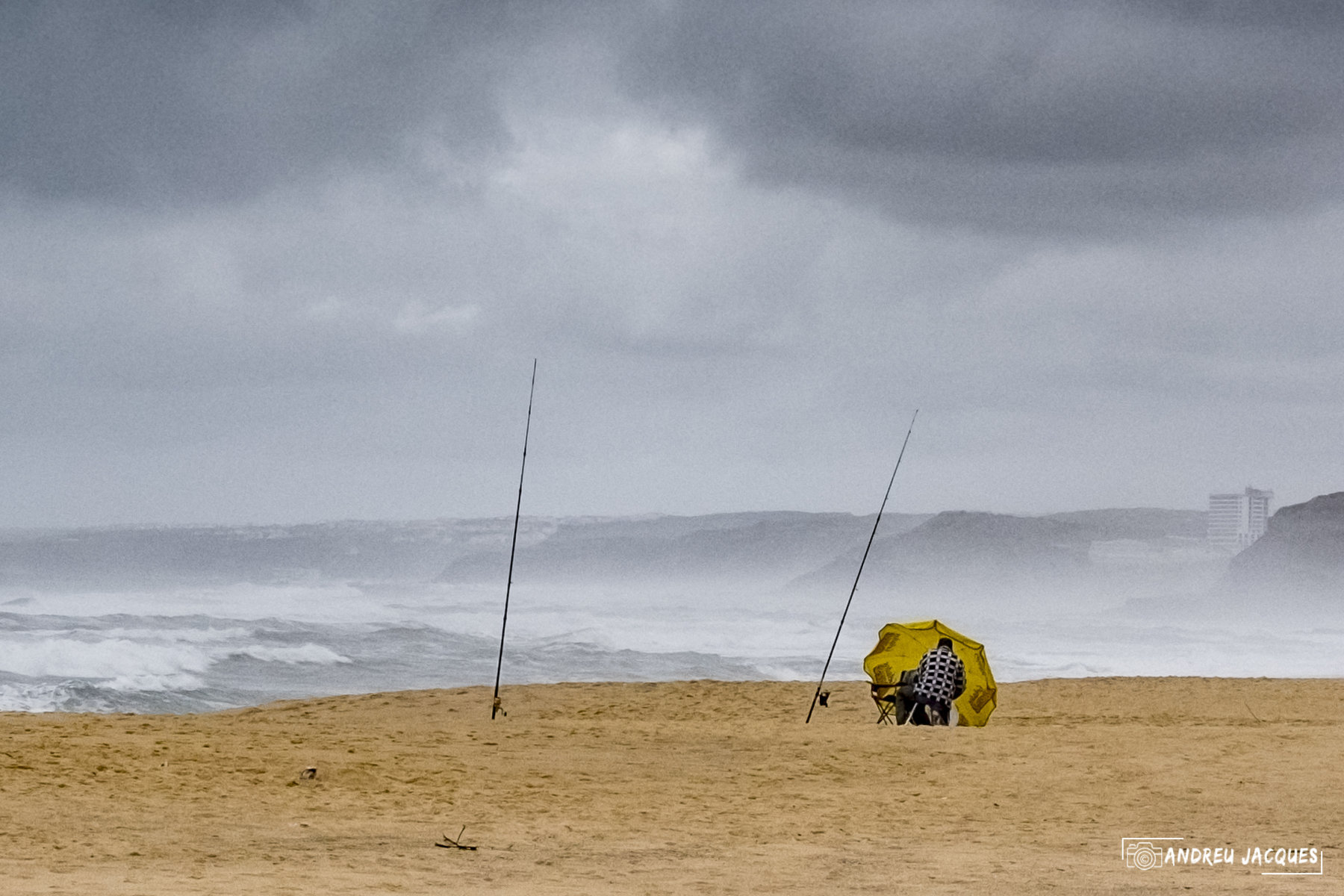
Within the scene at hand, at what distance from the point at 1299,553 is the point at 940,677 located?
78.0 m

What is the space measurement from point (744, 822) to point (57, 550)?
380 feet

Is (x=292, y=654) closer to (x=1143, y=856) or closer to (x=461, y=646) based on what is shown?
(x=461, y=646)

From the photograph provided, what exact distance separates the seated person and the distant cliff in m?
70.3

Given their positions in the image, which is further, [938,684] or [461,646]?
[461,646]

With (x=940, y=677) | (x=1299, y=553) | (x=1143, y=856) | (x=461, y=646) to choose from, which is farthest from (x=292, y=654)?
(x=1299, y=553)

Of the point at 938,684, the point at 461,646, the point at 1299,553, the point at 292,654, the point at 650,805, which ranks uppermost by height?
the point at 1299,553

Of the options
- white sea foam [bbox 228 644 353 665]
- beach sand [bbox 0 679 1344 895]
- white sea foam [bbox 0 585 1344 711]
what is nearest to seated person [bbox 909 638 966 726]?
beach sand [bbox 0 679 1344 895]

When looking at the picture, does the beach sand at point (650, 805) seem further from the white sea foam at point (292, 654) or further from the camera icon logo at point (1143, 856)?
the white sea foam at point (292, 654)

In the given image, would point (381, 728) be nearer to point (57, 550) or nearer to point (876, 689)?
point (876, 689)

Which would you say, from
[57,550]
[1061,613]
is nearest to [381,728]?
[1061,613]

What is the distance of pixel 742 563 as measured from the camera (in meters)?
131

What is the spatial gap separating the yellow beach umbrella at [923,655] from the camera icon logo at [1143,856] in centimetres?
667

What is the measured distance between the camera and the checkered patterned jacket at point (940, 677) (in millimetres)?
15008

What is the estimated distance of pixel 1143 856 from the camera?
8.92 metres
